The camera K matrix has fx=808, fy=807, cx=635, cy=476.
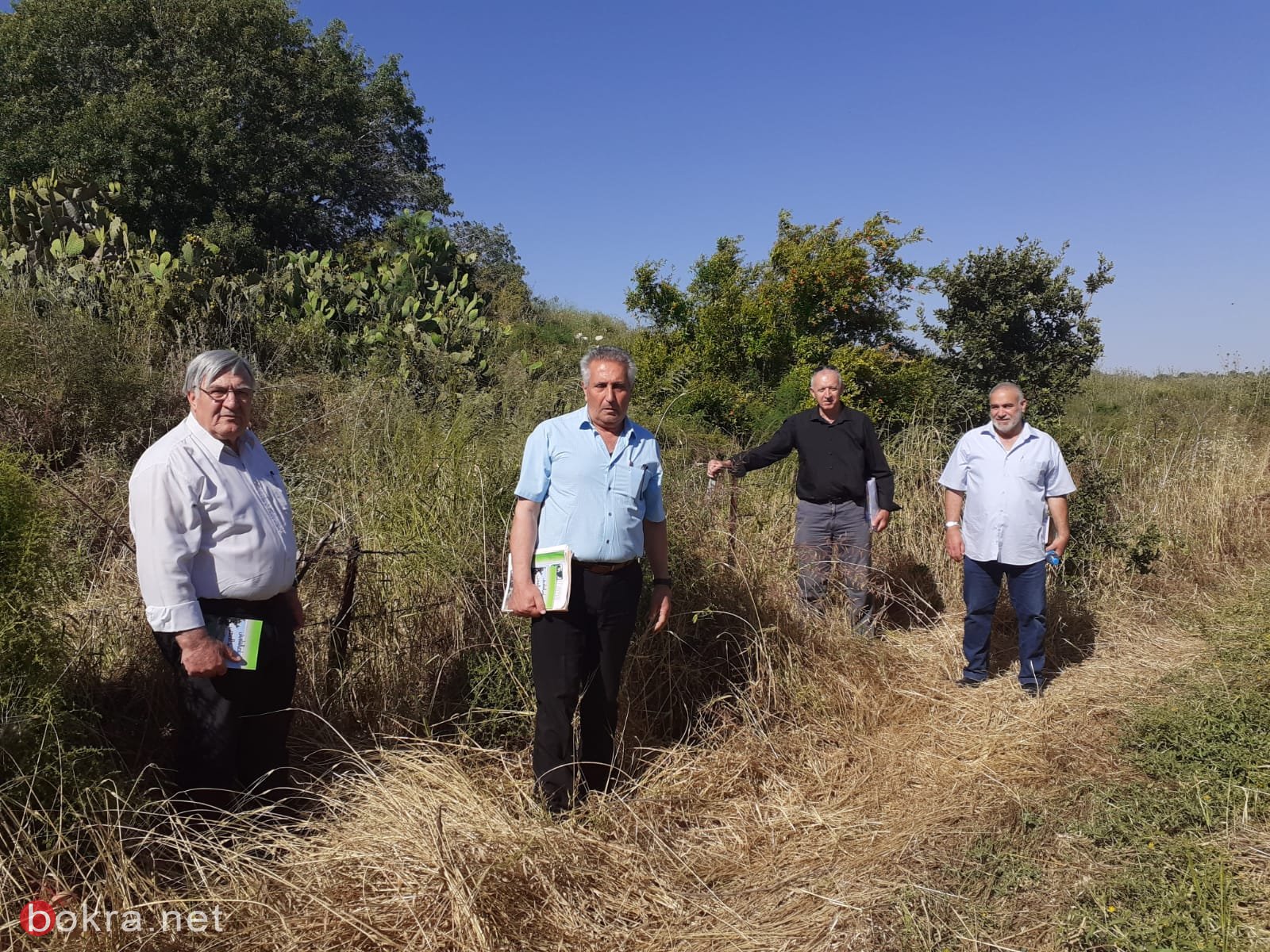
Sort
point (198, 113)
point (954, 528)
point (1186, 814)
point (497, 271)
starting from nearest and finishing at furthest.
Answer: point (1186, 814) < point (954, 528) < point (198, 113) < point (497, 271)

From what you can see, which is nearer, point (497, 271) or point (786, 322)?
point (786, 322)

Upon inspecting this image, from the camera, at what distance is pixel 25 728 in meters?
2.20

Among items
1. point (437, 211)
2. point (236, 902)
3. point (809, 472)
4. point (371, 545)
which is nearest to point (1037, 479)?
point (809, 472)

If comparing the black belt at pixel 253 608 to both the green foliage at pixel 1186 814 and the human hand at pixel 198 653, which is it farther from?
the green foliage at pixel 1186 814

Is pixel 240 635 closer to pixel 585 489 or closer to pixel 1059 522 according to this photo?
pixel 585 489

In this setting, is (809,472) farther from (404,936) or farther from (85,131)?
(85,131)

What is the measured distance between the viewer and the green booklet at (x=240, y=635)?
8.12 ft

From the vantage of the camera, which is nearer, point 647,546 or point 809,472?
point 647,546

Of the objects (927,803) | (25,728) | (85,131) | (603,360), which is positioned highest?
(85,131)

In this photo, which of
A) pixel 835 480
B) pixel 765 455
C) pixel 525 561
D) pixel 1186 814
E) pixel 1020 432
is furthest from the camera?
pixel 765 455

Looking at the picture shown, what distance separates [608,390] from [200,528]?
4.57ft

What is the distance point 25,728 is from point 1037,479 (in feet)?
15.0

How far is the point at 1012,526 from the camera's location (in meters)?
4.43

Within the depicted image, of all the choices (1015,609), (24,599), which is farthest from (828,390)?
(24,599)
